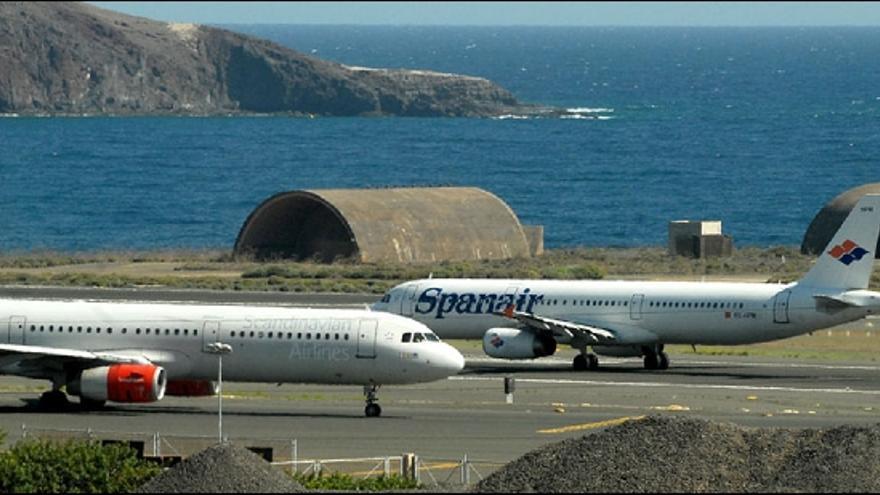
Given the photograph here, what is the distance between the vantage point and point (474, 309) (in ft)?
276

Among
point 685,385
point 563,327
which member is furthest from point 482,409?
point 563,327

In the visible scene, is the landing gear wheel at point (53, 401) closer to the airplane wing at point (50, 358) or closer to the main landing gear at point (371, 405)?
the airplane wing at point (50, 358)

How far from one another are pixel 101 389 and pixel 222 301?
37414 mm

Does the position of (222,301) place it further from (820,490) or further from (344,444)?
(820,490)

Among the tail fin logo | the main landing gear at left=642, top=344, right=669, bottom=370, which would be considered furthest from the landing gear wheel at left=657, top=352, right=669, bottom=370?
the tail fin logo

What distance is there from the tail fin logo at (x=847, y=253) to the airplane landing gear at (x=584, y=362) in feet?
33.0

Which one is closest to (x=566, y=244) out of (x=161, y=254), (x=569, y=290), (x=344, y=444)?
(x=161, y=254)

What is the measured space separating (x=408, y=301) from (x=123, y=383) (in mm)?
21821

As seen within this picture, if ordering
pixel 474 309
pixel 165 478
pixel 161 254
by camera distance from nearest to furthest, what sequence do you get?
pixel 165 478
pixel 474 309
pixel 161 254

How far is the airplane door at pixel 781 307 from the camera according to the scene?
80.1 meters

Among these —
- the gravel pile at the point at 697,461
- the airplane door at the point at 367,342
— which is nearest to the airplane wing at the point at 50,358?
the airplane door at the point at 367,342

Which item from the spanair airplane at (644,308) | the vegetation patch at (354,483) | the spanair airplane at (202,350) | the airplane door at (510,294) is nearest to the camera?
the vegetation patch at (354,483)

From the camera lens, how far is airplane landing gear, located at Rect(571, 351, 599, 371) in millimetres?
82938

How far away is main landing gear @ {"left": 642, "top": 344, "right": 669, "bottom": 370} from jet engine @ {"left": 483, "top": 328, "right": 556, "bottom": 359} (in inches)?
165
